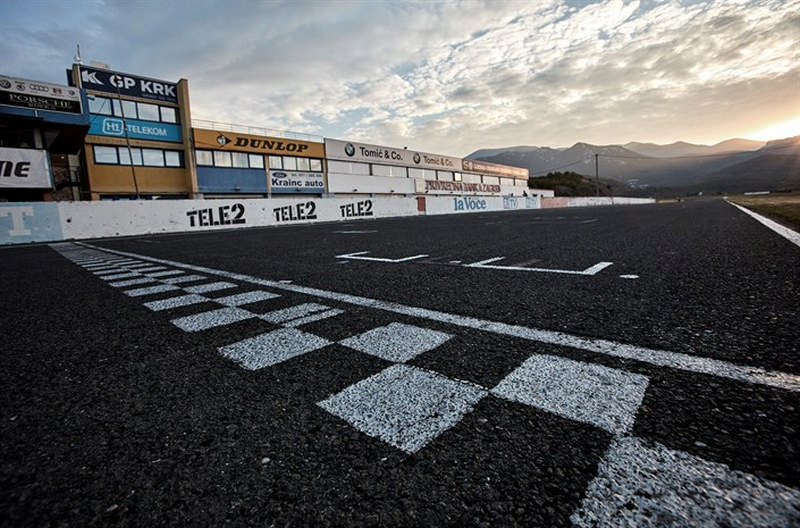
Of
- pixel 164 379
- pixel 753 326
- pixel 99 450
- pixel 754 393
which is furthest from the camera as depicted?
pixel 753 326

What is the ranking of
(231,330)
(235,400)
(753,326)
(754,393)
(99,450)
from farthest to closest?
(231,330) → (753,326) → (235,400) → (754,393) → (99,450)

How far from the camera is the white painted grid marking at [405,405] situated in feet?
4.51

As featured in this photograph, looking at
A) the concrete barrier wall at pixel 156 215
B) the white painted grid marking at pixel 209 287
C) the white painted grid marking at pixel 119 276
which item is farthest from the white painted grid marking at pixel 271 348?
the concrete barrier wall at pixel 156 215

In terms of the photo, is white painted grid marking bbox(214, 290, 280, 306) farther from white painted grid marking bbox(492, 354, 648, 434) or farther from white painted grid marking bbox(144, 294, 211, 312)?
white painted grid marking bbox(492, 354, 648, 434)

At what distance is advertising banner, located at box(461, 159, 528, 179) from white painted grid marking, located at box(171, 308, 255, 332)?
68994 mm

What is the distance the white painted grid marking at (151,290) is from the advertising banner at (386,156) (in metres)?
44.3

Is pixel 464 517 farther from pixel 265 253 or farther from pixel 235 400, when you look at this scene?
pixel 265 253

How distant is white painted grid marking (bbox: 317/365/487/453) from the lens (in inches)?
54.1

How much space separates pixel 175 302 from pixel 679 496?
392cm

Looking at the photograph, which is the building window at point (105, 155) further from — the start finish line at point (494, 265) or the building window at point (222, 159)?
the start finish line at point (494, 265)

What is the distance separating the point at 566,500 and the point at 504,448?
26 cm

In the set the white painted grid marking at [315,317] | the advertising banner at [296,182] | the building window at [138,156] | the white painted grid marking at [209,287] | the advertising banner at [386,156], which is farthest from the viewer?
the advertising banner at [386,156]

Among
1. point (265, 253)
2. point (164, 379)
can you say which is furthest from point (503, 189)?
point (164, 379)

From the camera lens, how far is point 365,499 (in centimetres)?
107
